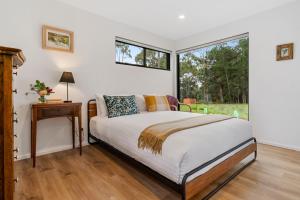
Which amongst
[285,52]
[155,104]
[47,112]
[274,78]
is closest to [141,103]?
[155,104]

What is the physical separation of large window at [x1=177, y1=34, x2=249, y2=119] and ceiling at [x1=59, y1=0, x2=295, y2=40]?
54 centimetres

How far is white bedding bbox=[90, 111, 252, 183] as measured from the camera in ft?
4.55

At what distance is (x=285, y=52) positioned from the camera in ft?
9.34

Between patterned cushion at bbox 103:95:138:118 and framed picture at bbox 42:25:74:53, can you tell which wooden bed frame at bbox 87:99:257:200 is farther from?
framed picture at bbox 42:25:74:53

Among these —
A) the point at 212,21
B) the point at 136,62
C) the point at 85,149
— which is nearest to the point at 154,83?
the point at 136,62

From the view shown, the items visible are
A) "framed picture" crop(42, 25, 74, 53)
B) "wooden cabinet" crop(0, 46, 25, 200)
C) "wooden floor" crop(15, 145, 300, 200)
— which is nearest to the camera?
"wooden cabinet" crop(0, 46, 25, 200)

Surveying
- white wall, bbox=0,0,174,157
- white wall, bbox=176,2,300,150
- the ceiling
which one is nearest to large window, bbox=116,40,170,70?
white wall, bbox=0,0,174,157

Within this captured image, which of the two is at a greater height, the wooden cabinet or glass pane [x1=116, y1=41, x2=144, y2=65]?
glass pane [x1=116, y1=41, x2=144, y2=65]

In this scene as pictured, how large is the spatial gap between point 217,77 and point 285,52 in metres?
1.36

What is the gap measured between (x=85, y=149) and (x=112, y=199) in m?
1.58

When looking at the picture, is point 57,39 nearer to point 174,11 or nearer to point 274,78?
point 174,11

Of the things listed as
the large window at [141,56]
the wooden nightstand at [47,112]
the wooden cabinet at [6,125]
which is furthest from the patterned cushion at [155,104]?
the wooden cabinet at [6,125]

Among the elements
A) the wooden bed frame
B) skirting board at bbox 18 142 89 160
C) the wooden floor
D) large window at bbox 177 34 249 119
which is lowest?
the wooden floor

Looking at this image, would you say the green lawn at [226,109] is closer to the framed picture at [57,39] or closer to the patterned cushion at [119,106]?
the patterned cushion at [119,106]
